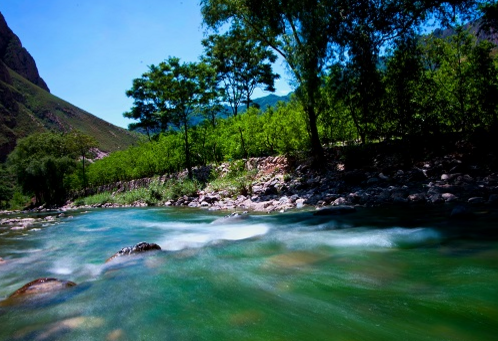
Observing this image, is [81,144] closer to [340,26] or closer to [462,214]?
[340,26]

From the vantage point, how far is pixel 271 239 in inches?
254

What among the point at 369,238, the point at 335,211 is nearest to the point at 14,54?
the point at 335,211

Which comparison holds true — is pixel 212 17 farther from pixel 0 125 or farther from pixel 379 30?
pixel 0 125

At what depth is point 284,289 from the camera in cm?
367

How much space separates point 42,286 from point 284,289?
3331 millimetres

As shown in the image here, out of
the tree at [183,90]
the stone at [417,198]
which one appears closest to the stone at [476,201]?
the stone at [417,198]

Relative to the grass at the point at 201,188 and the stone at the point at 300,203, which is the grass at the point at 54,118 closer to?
the grass at the point at 201,188

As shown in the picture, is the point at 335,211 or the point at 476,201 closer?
the point at 476,201

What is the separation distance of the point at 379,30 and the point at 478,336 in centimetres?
1264

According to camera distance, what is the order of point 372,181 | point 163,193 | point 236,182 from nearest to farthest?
1. point 372,181
2. point 236,182
3. point 163,193

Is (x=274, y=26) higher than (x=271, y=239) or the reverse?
higher

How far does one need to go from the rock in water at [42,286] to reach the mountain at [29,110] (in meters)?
105

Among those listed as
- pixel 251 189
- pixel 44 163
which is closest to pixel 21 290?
pixel 251 189

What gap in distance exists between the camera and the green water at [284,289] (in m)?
2.79
